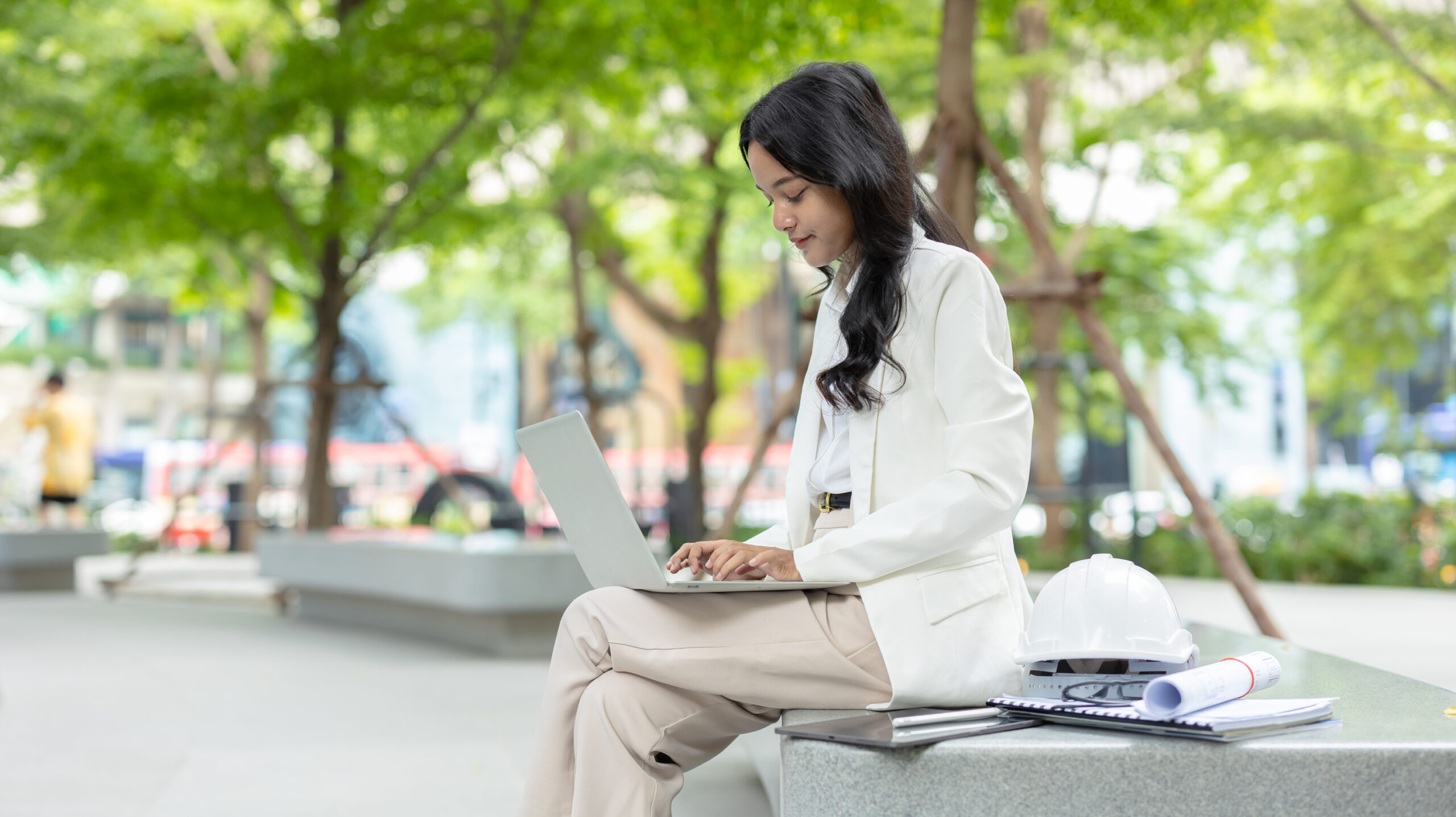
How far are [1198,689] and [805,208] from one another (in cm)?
99

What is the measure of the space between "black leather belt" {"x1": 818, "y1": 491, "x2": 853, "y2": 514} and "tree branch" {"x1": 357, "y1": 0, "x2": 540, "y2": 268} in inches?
224

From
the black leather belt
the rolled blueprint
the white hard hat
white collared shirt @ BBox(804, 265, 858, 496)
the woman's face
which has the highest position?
the woman's face

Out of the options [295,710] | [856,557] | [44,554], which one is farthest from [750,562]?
[44,554]

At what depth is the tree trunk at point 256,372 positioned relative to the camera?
446 inches

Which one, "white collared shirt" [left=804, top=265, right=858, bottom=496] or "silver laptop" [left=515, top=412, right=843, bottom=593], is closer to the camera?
"silver laptop" [left=515, top=412, right=843, bottom=593]

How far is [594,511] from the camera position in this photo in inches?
82.6

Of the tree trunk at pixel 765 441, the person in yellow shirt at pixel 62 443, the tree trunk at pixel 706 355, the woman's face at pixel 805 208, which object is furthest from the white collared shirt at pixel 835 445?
the person in yellow shirt at pixel 62 443

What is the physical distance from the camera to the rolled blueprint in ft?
6.04

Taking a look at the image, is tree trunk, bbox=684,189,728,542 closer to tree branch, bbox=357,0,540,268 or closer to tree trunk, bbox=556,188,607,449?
tree trunk, bbox=556,188,607,449

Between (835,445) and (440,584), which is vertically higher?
(835,445)

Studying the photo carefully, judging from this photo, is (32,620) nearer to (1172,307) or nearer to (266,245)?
(266,245)

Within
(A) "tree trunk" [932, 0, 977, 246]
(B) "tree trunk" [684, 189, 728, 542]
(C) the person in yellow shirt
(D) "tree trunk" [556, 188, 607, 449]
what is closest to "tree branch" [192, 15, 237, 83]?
(D) "tree trunk" [556, 188, 607, 449]

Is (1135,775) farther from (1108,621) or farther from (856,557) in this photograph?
(856,557)

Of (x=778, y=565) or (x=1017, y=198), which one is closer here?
(x=778, y=565)
